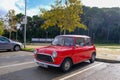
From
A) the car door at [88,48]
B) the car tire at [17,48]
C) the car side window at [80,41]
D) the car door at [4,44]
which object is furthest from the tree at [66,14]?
the car side window at [80,41]

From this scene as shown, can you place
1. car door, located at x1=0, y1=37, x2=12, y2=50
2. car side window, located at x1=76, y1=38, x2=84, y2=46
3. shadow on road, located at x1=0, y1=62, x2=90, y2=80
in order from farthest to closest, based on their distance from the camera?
car door, located at x1=0, y1=37, x2=12, y2=50
car side window, located at x1=76, y1=38, x2=84, y2=46
shadow on road, located at x1=0, y1=62, x2=90, y2=80

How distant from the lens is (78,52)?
9.34 metres

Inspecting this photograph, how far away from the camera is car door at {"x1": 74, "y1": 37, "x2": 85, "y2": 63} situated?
923cm

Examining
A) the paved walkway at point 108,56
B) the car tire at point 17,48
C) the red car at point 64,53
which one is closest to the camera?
the red car at point 64,53

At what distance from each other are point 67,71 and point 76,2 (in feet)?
39.2

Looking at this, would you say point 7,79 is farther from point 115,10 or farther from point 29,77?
point 115,10

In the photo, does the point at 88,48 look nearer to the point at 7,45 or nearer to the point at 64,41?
the point at 64,41

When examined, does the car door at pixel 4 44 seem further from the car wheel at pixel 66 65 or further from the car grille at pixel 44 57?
the car wheel at pixel 66 65

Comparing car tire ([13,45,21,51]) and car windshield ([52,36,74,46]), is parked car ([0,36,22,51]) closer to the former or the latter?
car tire ([13,45,21,51])

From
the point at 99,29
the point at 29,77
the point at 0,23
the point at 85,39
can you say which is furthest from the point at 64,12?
the point at 99,29

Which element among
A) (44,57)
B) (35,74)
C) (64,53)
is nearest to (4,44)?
(44,57)

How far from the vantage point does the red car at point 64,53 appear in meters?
8.05

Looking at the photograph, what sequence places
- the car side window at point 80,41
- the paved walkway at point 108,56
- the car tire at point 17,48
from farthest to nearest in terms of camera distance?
the car tire at point 17,48
the paved walkway at point 108,56
the car side window at point 80,41

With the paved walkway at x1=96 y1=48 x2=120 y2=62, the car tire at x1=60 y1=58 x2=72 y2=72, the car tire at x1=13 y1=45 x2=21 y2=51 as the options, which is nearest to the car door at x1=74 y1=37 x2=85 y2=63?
the car tire at x1=60 y1=58 x2=72 y2=72
